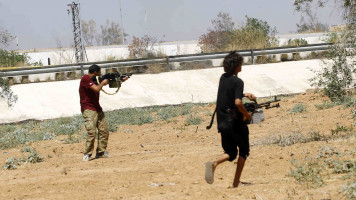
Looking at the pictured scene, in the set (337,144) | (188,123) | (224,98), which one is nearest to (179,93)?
(188,123)

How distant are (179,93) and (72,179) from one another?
52.7 ft

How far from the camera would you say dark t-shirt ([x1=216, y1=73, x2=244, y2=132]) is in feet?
26.7

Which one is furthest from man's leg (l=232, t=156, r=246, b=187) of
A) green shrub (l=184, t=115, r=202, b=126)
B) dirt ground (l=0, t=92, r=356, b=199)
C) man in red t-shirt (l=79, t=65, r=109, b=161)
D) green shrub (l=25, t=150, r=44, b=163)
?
green shrub (l=184, t=115, r=202, b=126)

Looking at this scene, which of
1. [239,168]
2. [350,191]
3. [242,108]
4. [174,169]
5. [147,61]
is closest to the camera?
[350,191]

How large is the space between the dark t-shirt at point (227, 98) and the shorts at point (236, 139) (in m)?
0.09

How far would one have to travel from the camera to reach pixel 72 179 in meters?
10.3

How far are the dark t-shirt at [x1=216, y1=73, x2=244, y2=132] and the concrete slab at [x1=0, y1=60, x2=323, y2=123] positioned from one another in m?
15.9

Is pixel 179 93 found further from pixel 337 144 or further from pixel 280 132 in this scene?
pixel 337 144

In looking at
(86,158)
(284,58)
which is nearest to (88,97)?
(86,158)

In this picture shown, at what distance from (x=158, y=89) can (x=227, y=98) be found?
18.2 m

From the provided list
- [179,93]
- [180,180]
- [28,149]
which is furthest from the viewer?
[179,93]

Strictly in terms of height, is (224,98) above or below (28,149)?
above

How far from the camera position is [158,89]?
26328 millimetres

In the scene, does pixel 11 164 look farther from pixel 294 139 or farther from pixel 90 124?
pixel 294 139
